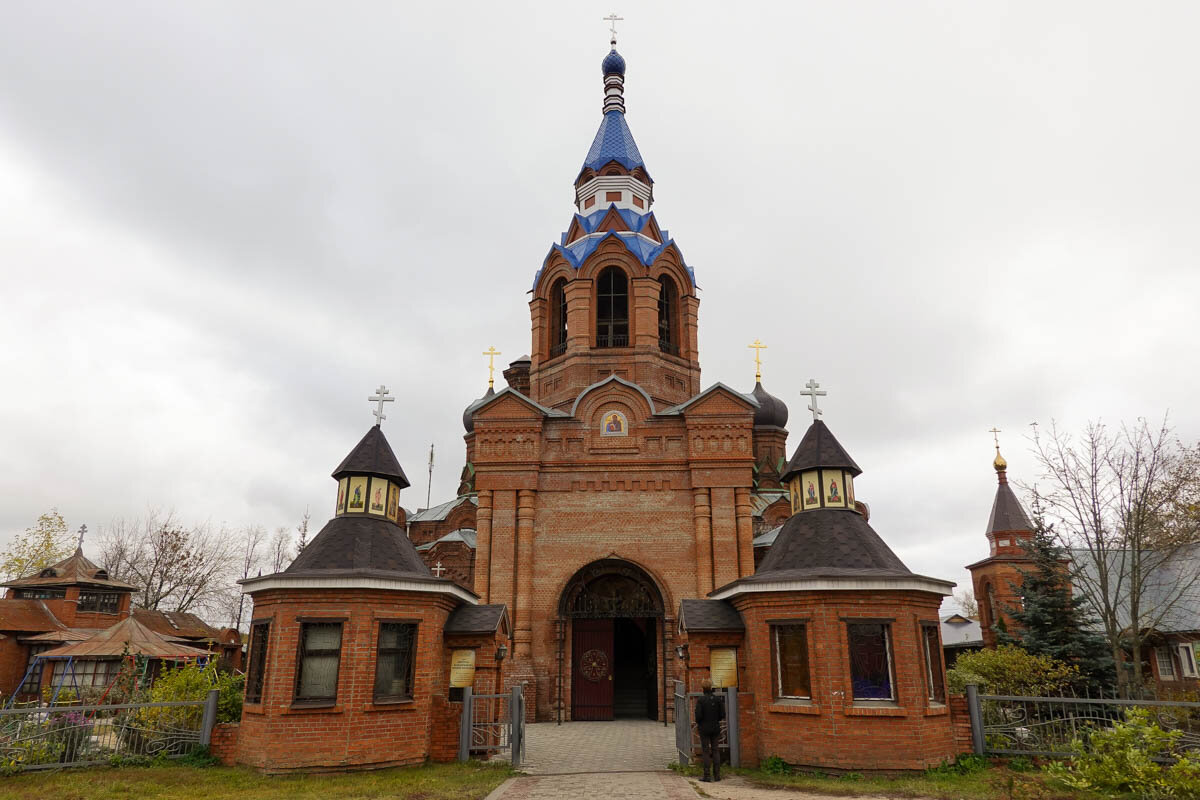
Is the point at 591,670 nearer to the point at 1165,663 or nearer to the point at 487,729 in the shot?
the point at 487,729

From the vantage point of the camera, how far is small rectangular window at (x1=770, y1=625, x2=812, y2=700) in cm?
1292

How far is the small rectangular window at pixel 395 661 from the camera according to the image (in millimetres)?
13141

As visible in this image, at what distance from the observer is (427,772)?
41.0 ft

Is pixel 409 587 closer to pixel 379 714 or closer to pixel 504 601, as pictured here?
pixel 379 714

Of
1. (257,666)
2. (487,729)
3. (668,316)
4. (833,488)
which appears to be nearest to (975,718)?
(833,488)

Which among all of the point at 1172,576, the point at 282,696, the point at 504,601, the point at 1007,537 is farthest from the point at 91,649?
the point at 1172,576

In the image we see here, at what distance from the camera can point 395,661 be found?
13375mm

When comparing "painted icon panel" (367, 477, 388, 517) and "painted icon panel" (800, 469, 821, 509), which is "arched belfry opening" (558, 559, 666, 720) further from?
"painted icon panel" (367, 477, 388, 517)

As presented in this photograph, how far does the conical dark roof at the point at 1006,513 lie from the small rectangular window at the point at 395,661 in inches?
1169

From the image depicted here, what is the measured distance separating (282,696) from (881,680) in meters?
9.79

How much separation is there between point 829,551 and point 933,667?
2.52 metres

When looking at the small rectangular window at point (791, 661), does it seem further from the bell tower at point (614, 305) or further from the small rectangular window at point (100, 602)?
the small rectangular window at point (100, 602)

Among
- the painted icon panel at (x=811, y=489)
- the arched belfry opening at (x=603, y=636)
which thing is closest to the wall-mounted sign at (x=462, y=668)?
the arched belfry opening at (x=603, y=636)

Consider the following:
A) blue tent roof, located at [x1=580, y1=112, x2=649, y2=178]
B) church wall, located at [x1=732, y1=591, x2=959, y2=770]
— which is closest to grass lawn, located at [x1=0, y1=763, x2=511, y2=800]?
church wall, located at [x1=732, y1=591, x2=959, y2=770]
